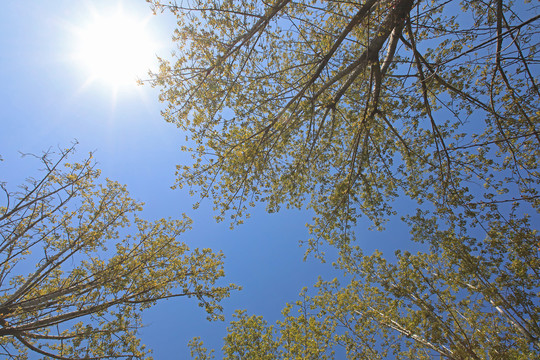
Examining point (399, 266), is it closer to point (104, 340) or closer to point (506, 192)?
point (506, 192)

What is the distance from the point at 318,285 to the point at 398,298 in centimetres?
380

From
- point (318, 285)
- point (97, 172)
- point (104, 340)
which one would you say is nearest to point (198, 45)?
point (97, 172)

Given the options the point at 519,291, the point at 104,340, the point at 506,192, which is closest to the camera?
the point at 519,291

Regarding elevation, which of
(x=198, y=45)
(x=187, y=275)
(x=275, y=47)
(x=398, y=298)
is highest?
(x=198, y=45)

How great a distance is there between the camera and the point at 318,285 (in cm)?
904

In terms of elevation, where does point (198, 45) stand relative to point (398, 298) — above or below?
above

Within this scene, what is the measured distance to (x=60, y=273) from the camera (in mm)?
6996

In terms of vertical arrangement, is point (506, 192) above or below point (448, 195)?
below

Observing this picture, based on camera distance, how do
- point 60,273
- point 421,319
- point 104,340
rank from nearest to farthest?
1. point 421,319
2. point 104,340
3. point 60,273

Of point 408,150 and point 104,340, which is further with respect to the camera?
point 408,150

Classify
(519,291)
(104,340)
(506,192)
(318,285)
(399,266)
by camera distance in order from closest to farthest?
1. (519,291)
2. (506,192)
3. (104,340)
4. (399,266)
5. (318,285)

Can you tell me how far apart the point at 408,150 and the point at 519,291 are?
379 centimetres

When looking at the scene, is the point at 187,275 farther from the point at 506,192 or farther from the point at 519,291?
the point at 506,192

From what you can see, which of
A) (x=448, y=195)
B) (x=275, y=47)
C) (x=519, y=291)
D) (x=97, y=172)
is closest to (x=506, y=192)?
(x=448, y=195)
